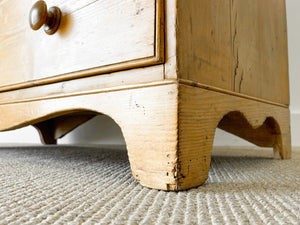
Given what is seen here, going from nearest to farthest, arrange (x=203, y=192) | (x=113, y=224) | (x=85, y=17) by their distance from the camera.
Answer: (x=113, y=224) < (x=203, y=192) < (x=85, y=17)

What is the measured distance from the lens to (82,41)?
1.67 ft

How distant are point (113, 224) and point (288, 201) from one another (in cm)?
23

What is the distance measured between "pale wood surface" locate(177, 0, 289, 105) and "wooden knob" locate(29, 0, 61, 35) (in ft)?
0.93

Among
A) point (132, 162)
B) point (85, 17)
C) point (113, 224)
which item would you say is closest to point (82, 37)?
point (85, 17)

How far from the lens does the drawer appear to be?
1.38 ft

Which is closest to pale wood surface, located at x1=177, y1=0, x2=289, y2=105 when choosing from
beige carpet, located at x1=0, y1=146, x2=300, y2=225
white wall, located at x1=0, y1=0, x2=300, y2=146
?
beige carpet, located at x1=0, y1=146, x2=300, y2=225

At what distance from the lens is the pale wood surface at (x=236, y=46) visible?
1.37ft

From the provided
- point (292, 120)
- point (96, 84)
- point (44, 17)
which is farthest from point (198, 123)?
point (292, 120)

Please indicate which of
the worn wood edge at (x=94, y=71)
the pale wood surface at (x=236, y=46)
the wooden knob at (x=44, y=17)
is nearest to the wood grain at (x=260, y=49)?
the pale wood surface at (x=236, y=46)

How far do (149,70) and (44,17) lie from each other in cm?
26

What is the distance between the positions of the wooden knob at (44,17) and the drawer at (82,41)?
0.04 feet

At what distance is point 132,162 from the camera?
43cm

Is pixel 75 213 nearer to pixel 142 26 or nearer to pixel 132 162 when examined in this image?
pixel 132 162

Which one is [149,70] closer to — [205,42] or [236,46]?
[205,42]
